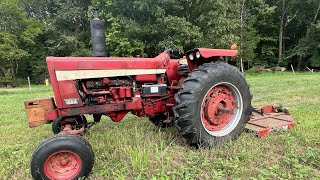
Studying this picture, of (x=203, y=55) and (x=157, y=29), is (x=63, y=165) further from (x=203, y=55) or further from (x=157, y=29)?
(x=157, y=29)

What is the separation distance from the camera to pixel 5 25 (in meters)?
24.4

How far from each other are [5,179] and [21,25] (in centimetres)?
2667

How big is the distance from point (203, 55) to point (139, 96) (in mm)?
1077

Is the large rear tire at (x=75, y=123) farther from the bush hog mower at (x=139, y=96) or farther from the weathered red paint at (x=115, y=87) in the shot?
the weathered red paint at (x=115, y=87)

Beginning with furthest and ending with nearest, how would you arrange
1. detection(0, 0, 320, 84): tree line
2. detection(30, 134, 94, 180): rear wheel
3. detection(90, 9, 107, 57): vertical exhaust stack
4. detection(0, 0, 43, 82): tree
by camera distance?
detection(0, 0, 43, 82): tree, detection(0, 0, 320, 84): tree line, detection(90, 9, 107, 57): vertical exhaust stack, detection(30, 134, 94, 180): rear wheel

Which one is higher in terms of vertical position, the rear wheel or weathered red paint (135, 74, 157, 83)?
weathered red paint (135, 74, 157, 83)

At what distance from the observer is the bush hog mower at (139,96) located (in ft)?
10.2

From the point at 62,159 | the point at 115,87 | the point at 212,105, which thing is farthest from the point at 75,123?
the point at 212,105

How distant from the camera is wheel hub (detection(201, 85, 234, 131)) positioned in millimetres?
3551

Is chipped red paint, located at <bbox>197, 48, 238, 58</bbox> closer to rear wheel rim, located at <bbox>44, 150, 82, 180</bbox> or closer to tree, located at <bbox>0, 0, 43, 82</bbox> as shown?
rear wheel rim, located at <bbox>44, 150, 82, 180</bbox>

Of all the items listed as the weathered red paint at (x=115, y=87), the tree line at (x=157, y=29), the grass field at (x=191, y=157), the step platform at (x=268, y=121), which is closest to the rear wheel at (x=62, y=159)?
the grass field at (x=191, y=157)

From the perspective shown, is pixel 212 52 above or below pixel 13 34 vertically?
below

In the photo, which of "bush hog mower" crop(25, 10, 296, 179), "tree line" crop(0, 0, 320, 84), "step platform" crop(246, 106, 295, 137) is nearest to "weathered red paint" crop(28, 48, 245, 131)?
"bush hog mower" crop(25, 10, 296, 179)

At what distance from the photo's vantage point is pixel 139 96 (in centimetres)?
355
